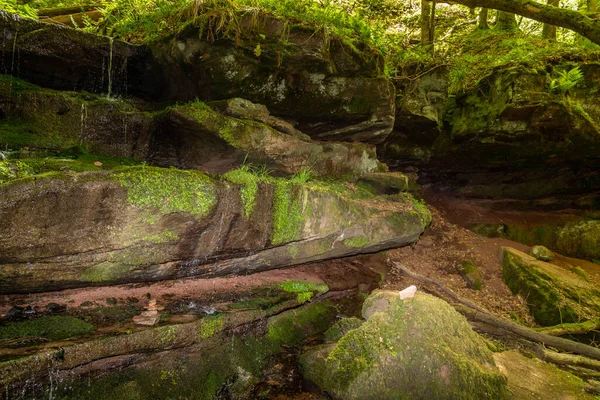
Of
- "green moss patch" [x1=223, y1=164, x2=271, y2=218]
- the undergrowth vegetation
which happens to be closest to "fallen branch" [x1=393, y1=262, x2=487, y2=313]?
the undergrowth vegetation

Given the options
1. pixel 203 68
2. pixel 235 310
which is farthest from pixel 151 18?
pixel 235 310

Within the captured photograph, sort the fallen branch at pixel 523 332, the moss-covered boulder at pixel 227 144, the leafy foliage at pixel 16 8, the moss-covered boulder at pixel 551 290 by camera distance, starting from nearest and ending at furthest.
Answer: the moss-covered boulder at pixel 227 144
the fallen branch at pixel 523 332
the leafy foliage at pixel 16 8
the moss-covered boulder at pixel 551 290

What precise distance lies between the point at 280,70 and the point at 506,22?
38.4 feet

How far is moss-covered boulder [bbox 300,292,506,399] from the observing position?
3.97 metres

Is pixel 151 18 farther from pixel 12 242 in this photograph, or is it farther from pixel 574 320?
pixel 574 320

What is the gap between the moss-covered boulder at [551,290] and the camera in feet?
23.8

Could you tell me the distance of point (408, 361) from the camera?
4.08 metres

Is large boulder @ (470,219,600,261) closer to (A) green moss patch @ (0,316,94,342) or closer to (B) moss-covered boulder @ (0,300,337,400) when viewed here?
(B) moss-covered boulder @ (0,300,337,400)

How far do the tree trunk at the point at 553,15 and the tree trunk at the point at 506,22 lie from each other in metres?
7.32

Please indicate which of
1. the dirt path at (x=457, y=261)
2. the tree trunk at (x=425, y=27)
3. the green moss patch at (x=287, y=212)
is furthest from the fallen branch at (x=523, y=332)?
the tree trunk at (x=425, y=27)

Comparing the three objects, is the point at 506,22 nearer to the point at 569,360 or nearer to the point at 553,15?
the point at 553,15

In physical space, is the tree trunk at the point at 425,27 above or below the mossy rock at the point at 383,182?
above

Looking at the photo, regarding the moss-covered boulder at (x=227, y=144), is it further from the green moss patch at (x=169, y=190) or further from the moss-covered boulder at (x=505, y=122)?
the moss-covered boulder at (x=505, y=122)

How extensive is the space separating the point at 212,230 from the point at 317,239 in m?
2.13
